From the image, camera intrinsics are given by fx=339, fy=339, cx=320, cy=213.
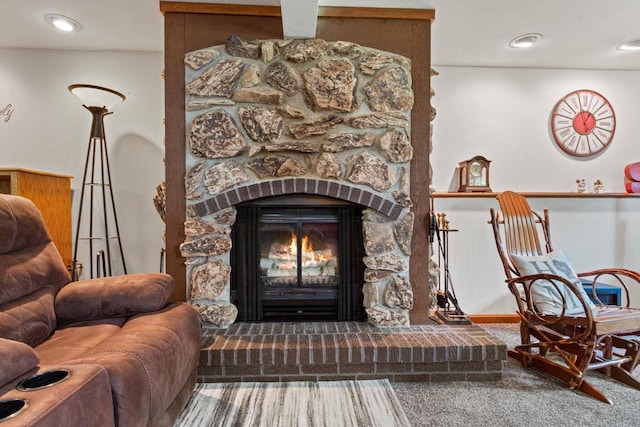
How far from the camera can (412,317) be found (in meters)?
2.37

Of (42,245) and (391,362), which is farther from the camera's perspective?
(391,362)

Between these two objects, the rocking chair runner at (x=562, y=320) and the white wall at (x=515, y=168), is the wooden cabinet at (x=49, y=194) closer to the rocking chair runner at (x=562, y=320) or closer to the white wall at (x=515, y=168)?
the white wall at (x=515, y=168)

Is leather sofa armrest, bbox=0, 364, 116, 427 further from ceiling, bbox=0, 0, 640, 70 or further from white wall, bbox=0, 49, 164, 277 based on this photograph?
ceiling, bbox=0, 0, 640, 70

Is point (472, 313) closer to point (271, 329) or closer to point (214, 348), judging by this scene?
point (271, 329)

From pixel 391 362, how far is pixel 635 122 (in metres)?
3.26

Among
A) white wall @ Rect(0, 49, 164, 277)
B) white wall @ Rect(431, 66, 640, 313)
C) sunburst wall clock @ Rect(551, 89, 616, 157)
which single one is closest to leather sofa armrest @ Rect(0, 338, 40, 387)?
white wall @ Rect(0, 49, 164, 277)

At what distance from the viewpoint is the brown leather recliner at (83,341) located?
0.93 meters

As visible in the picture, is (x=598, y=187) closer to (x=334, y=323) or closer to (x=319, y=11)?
(x=334, y=323)

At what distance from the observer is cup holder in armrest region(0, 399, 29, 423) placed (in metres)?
0.78

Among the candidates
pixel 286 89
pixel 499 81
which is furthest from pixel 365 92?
pixel 499 81

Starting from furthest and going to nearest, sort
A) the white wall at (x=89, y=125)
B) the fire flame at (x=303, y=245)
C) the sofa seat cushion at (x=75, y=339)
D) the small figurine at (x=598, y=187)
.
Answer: the small figurine at (x=598, y=187), the white wall at (x=89, y=125), the fire flame at (x=303, y=245), the sofa seat cushion at (x=75, y=339)

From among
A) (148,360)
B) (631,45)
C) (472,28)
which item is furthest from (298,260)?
(631,45)

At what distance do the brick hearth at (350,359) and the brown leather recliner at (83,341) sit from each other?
24cm

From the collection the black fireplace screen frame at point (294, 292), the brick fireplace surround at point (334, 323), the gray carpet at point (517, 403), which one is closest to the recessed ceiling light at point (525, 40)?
the brick fireplace surround at point (334, 323)
